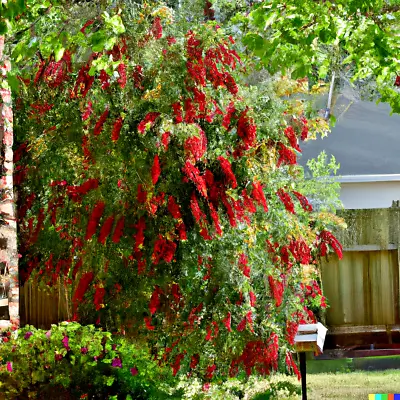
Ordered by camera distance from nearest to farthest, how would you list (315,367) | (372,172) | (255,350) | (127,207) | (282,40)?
(282,40) → (127,207) → (255,350) → (315,367) → (372,172)

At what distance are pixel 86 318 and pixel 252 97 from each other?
8.39 feet

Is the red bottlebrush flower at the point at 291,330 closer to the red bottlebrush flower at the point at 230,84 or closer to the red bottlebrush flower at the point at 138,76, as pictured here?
the red bottlebrush flower at the point at 230,84

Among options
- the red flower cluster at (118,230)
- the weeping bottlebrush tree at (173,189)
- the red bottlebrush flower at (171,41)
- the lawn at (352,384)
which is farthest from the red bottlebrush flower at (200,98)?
the lawn at (352,384)

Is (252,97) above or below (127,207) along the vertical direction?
above

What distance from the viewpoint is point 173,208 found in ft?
18.6

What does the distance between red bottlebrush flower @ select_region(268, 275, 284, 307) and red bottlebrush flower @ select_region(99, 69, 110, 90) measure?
2010mm

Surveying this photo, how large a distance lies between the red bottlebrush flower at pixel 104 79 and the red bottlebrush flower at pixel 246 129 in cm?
99

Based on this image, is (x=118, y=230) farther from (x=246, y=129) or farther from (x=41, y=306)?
(x=41, y=306)

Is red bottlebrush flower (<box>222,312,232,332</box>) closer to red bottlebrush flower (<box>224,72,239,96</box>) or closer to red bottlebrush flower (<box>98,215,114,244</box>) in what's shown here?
red bottlebrush flower (<box>98,215,114,244</box>)

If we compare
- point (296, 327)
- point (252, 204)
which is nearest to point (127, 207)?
point (252, 204)

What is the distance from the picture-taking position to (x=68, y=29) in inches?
250

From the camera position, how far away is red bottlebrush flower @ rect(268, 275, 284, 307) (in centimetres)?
648

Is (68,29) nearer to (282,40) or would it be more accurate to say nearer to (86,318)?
(282,40)

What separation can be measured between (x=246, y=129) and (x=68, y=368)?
240 centimetres
